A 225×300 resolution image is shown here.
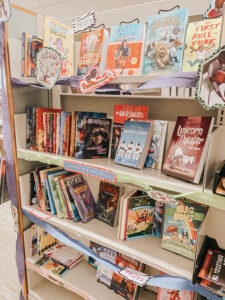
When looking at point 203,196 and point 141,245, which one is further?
point 141,245

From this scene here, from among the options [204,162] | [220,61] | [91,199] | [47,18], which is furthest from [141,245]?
[47,18]

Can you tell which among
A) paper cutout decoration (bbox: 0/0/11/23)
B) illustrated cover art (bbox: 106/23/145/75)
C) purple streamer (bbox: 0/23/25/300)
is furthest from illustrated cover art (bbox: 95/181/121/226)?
paper cutout decoration (bbox: 0/0/11/23)

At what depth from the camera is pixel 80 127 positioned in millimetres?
1407

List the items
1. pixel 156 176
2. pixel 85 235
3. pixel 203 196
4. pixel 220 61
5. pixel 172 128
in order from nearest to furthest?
pixel 220 61 → pixel 203 196 → pixel 156 176 → pixel 172 128 → pixel 85 235

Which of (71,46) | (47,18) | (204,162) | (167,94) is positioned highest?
(47,18)

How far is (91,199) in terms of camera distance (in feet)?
5.34

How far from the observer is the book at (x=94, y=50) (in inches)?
53.1

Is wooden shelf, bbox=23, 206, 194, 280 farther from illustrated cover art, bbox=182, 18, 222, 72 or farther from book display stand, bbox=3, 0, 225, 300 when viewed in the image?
illustrated cover art, bbox=182, 18, 222, 72

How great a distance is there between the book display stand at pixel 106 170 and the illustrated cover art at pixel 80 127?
6cm

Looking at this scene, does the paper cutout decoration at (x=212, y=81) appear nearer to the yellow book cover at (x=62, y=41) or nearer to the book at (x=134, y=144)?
the book at (x=134, y=144)

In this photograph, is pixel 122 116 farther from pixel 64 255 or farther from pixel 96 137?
pixel 64 255

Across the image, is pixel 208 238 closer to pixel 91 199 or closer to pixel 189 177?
pixel 189 177

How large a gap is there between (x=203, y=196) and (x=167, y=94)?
25.8 inches

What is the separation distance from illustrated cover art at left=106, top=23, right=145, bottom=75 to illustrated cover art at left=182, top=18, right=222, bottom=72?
10.0 inches
